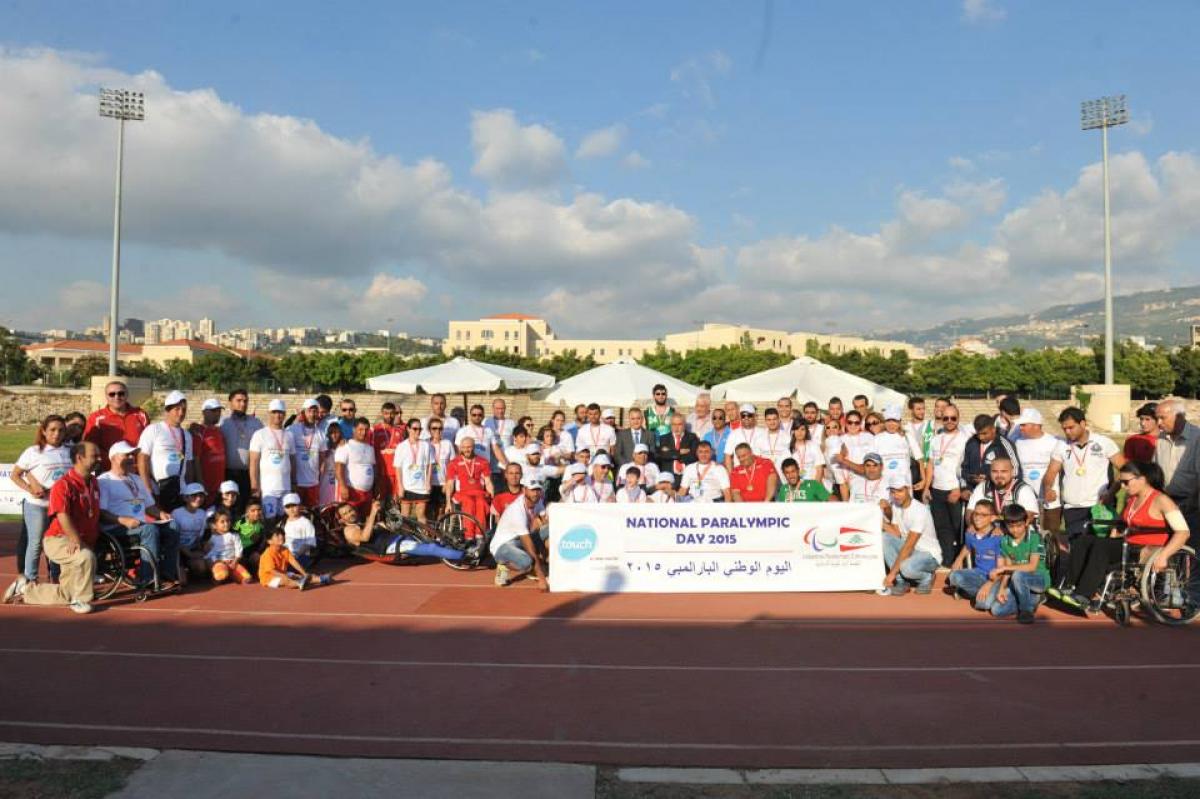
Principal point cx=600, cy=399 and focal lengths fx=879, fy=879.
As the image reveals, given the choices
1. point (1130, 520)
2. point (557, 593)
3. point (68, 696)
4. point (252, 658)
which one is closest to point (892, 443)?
point (1130, 520)

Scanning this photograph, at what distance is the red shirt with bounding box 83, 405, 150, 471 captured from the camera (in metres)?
9.56

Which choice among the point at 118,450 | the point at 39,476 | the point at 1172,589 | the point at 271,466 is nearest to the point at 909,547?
the point at 1172,589

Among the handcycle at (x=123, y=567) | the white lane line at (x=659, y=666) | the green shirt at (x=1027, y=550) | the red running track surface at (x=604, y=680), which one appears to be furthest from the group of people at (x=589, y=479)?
the white lane line at (x=659, y=666)

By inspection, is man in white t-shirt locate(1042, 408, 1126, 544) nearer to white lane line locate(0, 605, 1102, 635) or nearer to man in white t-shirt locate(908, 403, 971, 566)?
man in white t-shirt locate(908, 403, 971, 566)

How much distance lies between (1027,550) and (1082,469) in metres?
1.46

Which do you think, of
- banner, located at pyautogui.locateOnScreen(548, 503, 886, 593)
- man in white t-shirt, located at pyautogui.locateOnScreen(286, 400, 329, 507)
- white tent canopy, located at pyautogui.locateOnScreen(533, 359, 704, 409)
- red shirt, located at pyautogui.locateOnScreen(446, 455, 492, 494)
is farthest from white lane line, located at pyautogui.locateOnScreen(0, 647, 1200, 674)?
white tent canopy, located at pyautogui.locateOnScreen(533, 359, 704, 409)

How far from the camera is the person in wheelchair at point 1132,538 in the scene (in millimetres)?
7969

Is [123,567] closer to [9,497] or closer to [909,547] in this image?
[909,547]

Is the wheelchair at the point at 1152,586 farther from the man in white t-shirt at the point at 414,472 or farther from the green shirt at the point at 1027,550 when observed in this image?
the man in white t-shirt at the point at 414,472

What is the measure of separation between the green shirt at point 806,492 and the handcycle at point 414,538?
149 inches

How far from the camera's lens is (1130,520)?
8250 millimetres

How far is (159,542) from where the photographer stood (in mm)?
9359

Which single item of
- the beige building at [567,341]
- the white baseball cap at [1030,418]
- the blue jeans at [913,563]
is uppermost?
the beige building at [567,341]

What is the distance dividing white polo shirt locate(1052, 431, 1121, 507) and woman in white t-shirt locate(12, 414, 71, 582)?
34.5ft
